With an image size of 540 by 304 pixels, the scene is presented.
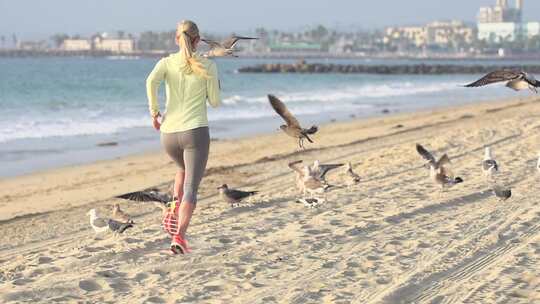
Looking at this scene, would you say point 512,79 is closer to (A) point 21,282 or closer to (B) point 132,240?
(B) point 132,240

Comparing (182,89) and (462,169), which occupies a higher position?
(182,89)

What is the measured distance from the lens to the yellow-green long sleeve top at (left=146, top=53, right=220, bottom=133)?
5383 millimetres

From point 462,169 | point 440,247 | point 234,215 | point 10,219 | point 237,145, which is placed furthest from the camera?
point 237,145

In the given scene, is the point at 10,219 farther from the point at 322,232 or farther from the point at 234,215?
the point at 322,232

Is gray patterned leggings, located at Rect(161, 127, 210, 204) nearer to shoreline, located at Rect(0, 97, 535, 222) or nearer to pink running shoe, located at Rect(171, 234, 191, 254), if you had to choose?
pink running shoe, located at Rect(171, 234, 191, 254)

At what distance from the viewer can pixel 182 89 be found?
5.44 meters

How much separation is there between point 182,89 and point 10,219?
14.0 ft

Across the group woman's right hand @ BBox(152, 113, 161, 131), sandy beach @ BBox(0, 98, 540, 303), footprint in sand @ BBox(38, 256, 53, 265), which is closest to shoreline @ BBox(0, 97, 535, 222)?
sandy beach @ BBox(0, 98, 540, 303)

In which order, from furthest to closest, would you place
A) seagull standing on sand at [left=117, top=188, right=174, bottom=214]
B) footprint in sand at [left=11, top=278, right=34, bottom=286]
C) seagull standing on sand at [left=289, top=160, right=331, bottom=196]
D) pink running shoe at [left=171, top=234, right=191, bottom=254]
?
seagull standing on sand at [left=289, top=160, right=331, bottom=196] < seagull standing on sand at [left=117, top=188, right=174, bottom=214] < pink running shoe at [left=171, top=234, right=191, bottom=254] < footprint in sand at [left=11, top=278, right=34, bottom=286]

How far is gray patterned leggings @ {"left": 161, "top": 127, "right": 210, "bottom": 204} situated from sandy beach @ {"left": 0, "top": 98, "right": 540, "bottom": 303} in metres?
0.49

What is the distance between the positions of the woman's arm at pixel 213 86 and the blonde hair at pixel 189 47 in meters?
0.05

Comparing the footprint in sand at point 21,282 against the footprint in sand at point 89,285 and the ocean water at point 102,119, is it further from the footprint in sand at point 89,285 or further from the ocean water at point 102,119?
the ocean water at point 102,119

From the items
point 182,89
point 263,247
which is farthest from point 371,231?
point 182,89

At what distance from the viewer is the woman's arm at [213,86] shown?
5.42 meters
